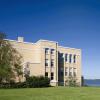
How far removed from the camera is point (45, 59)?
55750mm

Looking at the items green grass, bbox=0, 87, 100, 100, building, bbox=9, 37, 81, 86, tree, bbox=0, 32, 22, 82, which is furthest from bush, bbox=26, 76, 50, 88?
green grass, bbox=0, 87, 100, 100

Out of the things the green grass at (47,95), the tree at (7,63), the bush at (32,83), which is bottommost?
the green grass at (47,95)

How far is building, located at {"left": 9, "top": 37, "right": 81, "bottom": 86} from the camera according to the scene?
54.7 metres

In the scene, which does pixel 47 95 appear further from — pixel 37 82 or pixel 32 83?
pixel 37 82

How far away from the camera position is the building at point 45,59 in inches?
2153

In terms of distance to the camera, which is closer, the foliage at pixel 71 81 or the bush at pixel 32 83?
the bush at pixel 32 83

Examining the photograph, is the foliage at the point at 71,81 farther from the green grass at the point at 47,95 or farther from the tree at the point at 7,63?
the green grass at the point at 47,95

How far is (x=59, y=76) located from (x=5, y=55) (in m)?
20.6

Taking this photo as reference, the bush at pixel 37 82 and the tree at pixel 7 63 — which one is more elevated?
the tree at pixel 7 63

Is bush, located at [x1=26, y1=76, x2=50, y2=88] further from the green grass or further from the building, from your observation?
the green grass

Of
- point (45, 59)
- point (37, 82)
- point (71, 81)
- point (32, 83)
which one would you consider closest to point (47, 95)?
point (32, 83)

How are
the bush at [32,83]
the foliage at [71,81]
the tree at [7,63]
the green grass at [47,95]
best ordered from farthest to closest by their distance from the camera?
the foliage at [71,81] → the bush at [32,83] → the tree at [7,63] → the green grass at [47,95]

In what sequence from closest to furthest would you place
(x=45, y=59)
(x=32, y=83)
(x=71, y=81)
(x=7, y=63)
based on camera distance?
1. (x=7, y=63)
2. (x=32, y=83)
3. (x=45, y=59)
4. (x=71, y=81)

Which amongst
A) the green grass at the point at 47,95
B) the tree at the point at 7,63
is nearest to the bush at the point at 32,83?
the tree at the point at 7,63
